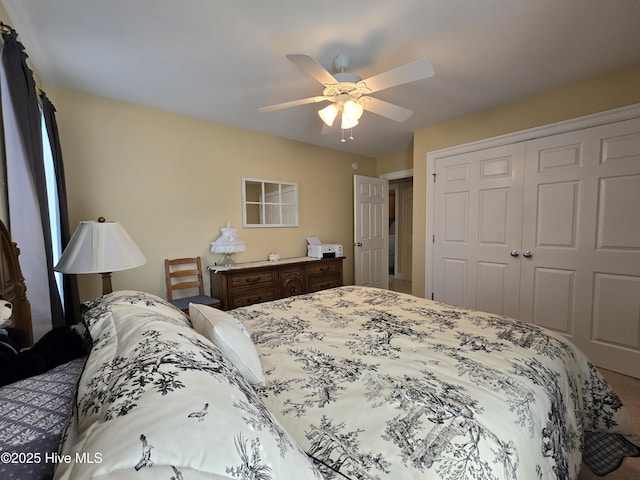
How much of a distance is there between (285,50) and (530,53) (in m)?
1.74

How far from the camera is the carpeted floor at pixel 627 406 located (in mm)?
1370

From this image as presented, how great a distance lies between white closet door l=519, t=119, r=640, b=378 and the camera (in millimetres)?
2223

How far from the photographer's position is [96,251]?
59.2 inches

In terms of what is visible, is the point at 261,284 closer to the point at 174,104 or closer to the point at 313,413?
the point at 174,104

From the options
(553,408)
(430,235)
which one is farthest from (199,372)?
(430,235)

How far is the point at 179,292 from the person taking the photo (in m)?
2.88

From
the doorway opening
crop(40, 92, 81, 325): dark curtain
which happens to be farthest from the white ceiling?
the doorway opening

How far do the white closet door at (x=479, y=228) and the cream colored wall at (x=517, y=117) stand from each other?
0.20 m

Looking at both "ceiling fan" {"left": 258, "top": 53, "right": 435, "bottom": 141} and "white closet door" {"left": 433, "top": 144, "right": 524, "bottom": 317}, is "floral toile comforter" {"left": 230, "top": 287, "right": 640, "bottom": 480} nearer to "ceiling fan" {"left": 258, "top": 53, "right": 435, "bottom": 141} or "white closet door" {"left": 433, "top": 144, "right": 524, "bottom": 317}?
"ceiling fan" {"left": 258, "top": 53, "right": 435, "bottom": 141}

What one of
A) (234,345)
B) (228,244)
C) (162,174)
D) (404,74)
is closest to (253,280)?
(228,244)

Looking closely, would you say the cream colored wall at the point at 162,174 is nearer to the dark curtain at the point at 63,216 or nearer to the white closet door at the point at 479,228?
the dark curtain at the point at 63,216

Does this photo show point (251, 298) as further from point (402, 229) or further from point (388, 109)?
point (402, 229)

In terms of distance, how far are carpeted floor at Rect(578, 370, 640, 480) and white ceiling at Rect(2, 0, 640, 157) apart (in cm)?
250

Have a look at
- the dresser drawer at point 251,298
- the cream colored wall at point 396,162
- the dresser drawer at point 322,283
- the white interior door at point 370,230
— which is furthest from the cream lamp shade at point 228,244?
the cream colored wall at point 396,162
